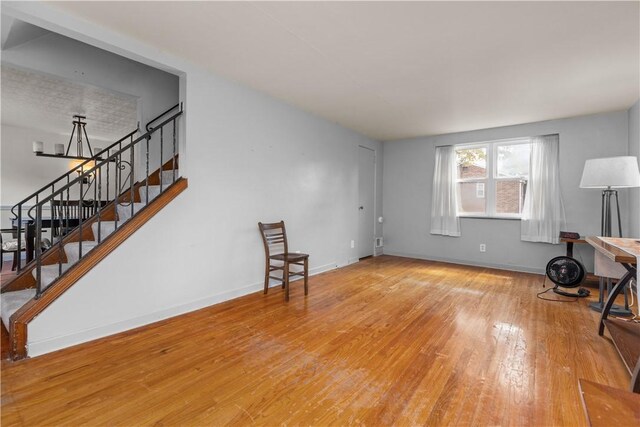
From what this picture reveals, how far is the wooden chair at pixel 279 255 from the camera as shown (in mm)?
3436

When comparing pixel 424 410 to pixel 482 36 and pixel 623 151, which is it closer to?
pixel 482 36

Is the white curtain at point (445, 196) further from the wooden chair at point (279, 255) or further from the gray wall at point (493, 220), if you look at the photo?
the wooden chair at point (279, 255)

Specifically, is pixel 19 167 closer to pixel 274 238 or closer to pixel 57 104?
pixel 57 104

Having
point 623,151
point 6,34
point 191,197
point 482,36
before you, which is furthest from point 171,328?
point 623,151

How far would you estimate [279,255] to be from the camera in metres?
3.63

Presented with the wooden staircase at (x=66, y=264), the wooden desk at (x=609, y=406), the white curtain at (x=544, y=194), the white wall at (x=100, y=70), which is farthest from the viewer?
the white curtain at (x=544, y=194)

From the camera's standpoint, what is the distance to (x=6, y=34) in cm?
262

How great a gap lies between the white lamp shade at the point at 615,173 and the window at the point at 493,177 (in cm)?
153

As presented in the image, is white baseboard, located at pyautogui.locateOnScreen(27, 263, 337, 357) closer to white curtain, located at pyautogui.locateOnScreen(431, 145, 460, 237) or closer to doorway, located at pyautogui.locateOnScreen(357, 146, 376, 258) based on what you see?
doorway, located at pyautogui.locateOnScreen(357, 146, 376, 258)

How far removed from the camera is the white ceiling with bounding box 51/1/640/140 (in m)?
2.11

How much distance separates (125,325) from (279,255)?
167cm

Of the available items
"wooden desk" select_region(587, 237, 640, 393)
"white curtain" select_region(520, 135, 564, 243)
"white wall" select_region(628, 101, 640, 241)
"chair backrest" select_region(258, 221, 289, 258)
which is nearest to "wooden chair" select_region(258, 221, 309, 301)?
"chair backrest" select_region(258, 221, 289, 258)

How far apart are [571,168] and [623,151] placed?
0.59 metres

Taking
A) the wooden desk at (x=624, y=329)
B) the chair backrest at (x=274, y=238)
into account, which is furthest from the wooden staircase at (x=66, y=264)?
the wooden desk at (x=624, y=329)
